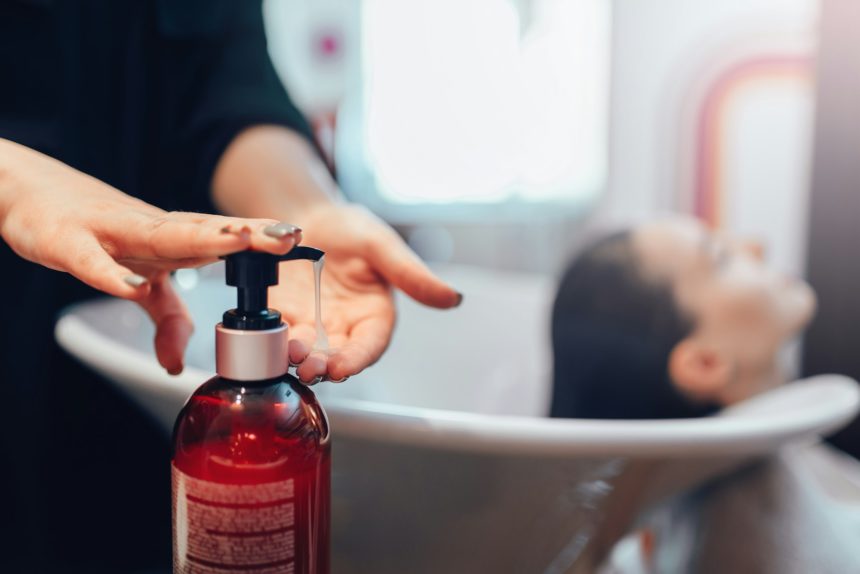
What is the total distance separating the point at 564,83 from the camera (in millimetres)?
2229

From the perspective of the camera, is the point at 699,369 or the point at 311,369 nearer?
the point at 311,369

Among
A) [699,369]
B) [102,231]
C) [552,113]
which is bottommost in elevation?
[699,369]

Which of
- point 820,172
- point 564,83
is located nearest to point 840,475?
point 820,172

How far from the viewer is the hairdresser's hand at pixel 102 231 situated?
296 mm

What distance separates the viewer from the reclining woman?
2.63 ft

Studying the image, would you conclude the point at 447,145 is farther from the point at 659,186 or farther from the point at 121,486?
the point at 121,486

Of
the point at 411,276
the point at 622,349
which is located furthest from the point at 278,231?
the point at 622,349

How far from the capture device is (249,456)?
1.06 feet

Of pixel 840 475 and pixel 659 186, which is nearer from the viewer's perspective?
pixel 840 475

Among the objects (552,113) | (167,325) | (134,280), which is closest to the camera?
(134,280)

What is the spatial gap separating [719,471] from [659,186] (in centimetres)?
174

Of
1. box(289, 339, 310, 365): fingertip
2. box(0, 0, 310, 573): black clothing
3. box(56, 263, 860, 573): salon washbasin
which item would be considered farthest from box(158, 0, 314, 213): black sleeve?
box(289, 339, 310, 365): fingertip

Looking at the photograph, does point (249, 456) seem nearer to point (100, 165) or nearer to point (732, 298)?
point (100, 165)

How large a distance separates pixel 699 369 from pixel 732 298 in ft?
0.31
